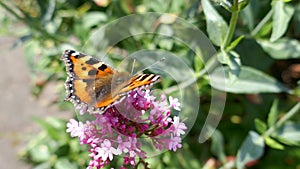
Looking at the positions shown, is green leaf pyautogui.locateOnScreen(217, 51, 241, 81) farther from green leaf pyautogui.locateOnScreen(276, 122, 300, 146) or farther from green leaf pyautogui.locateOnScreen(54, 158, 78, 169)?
green leaf pyautogui.locateOnScreen(54, 158, 78, 169)

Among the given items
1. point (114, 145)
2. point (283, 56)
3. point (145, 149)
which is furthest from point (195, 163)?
point (114, 145)

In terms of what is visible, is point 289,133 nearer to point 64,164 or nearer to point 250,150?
point 250,150

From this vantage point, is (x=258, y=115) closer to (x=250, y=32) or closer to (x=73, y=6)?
(x=250, y=32)

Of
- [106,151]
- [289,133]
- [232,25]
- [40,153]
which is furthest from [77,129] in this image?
[40,153]

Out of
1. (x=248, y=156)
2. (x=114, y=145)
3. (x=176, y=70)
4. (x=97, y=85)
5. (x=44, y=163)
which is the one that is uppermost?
(x=97, y=85)

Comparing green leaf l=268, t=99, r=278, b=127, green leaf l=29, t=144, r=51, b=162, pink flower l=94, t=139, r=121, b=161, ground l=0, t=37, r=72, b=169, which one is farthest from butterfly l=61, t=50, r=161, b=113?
ground l=0, t=37, r=72, b=169

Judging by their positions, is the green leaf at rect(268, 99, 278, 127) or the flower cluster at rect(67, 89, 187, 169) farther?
the green leaf at rect(268, 99, 278, 127)
